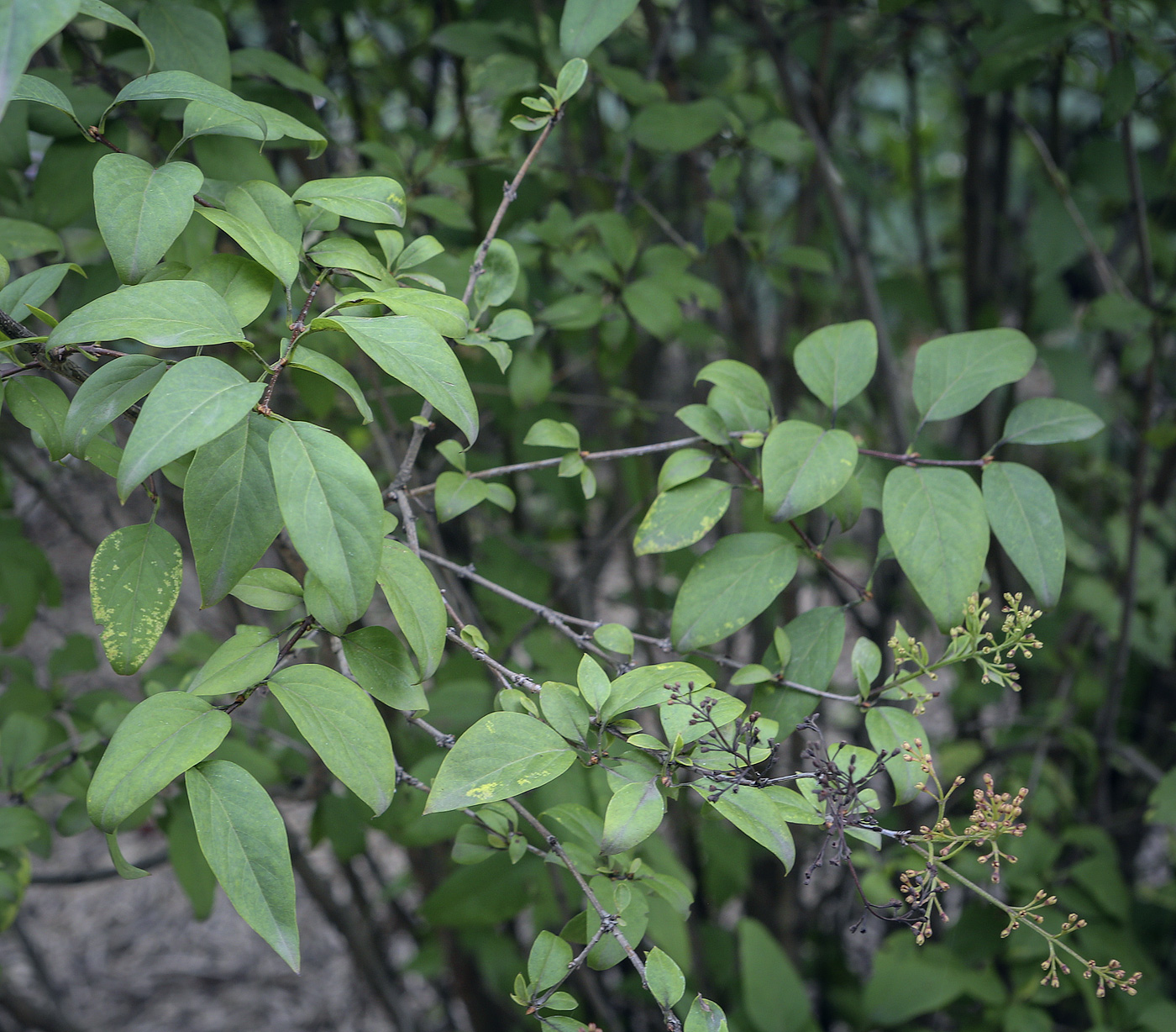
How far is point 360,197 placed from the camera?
0.59 metres

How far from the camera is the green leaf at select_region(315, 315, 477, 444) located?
461 millimetres

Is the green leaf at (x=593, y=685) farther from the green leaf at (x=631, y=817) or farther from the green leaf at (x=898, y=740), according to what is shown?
the green leaf at (x=898, y=740)

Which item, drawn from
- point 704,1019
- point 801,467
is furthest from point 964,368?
point 704,1019

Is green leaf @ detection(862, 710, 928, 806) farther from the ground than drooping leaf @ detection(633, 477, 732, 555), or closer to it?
closer to it

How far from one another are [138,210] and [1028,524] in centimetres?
62

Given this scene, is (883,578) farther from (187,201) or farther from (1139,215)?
(187,201)

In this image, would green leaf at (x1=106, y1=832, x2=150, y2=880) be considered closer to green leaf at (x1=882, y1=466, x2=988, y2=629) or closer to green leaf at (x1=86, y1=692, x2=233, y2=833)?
green leaf at (x1=86, y1=692, x2=233, y2=833)

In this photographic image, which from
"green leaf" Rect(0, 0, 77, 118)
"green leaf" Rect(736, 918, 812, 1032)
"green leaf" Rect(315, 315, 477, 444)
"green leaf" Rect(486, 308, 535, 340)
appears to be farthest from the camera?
"green leaf" Rect(736, 918, 812, 1032)

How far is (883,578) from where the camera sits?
176cm

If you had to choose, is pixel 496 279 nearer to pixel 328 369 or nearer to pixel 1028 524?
pixel 328 369

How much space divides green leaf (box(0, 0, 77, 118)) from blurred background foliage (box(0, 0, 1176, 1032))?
34cm

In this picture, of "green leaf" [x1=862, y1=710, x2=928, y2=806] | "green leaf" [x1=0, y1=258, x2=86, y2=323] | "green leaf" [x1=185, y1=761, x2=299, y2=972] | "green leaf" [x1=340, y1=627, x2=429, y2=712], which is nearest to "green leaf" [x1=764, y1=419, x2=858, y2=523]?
"green leaf" [x1=862, y1=710, x2=928, y2=806]

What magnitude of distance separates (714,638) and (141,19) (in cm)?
66

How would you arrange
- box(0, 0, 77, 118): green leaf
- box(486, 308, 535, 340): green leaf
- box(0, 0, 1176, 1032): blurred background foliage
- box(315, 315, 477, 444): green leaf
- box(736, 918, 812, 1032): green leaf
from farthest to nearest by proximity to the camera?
1. box(736, 918, 812, 1032): green leaf
2. box(0, 0, 1176, 1032): blurred background foliage
3. box(486, 308, 535, 340): green leaf
4. box(315, 315, 477, 444): green leaf
5. box(0, 0, 77, 118): green leaf
